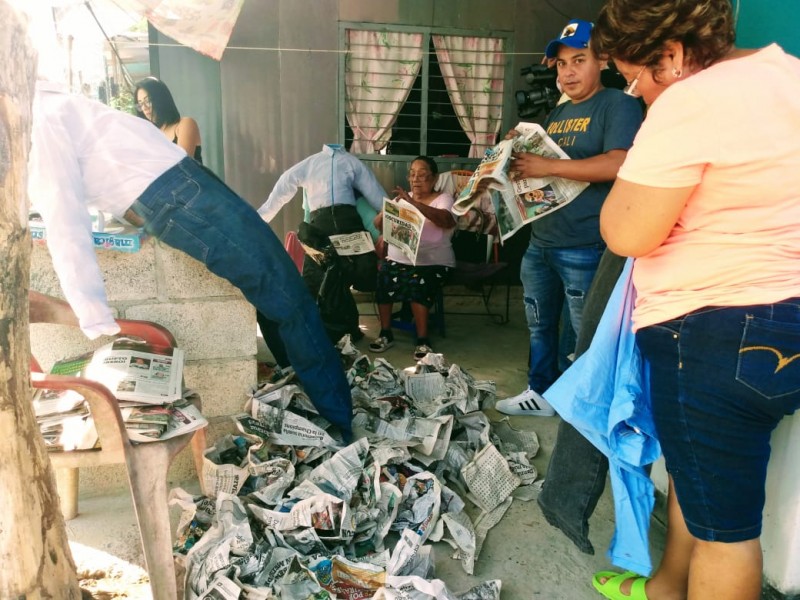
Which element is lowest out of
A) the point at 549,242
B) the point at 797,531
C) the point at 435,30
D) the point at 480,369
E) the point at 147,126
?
the point at 480,369

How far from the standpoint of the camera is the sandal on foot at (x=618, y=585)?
6.24 feet

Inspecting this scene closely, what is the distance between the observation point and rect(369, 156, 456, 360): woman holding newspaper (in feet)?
15.2

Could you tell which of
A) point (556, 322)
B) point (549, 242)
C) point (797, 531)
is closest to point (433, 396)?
point (556, 322)

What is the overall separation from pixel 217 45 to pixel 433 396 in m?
3.46

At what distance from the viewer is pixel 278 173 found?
5.98 m

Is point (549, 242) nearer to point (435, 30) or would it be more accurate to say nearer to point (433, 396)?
point (433, 396)

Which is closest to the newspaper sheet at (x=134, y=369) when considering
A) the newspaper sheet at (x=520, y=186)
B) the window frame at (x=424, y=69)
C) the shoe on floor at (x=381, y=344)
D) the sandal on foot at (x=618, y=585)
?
the newspaper sheet at (x=520, y=186)

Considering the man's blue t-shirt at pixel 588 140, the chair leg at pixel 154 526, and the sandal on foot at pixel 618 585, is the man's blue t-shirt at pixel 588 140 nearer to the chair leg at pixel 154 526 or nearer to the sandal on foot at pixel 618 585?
the sandal on foot at pixel 618 585

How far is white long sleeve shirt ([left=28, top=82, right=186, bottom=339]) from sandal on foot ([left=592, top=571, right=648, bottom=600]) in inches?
69.8

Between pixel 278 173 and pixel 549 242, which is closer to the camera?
A: pixel 549 242

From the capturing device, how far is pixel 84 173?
2.24m

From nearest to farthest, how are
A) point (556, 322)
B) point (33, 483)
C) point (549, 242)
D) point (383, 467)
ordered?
point (33, 483)
point (383, 467)
point (549, 242)
point (556, 322)

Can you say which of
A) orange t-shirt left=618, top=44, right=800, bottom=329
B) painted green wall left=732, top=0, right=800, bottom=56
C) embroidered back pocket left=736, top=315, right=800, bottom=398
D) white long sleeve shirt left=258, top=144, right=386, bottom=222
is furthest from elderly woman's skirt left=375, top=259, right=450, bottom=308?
embroidered back pocket left=736, top=315, right=800, bottom=398

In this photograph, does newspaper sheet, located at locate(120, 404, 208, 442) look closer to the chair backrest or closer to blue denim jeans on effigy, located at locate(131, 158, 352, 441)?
the chair backrest
